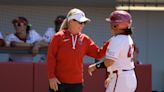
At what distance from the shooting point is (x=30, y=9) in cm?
1173

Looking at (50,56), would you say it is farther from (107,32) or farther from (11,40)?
(107,32)

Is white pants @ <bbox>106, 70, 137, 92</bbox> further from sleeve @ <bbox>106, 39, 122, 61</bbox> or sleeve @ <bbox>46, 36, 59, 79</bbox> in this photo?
sleeve @ <bbox>46, 36, 59, 79</bbox>

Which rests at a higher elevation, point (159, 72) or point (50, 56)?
point (50, 56)

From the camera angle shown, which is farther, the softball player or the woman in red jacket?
the woman in red jacket

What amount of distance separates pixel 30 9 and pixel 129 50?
18.9 feet

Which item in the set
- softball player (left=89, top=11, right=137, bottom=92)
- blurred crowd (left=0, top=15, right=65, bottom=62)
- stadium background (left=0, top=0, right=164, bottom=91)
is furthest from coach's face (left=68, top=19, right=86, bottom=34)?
stadium background (left=0, top=0, right=164, bottom=91)

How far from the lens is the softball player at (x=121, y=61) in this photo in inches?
245

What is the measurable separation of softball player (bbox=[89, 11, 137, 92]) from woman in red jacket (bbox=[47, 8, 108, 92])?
1.69 ft

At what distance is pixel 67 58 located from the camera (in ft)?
22.0

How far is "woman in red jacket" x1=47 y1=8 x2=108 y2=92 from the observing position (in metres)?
6.70

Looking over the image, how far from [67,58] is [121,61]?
2.52 ft

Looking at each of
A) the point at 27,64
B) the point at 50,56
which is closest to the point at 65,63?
the point at 50,56

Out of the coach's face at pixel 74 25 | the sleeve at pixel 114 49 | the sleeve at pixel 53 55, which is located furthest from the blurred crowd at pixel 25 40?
the sleeve at pixel 114 49

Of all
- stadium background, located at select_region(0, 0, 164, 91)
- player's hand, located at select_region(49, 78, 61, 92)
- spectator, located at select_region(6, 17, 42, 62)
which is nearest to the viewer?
player's hand, located at select_region(49, 78, 61, 92)
